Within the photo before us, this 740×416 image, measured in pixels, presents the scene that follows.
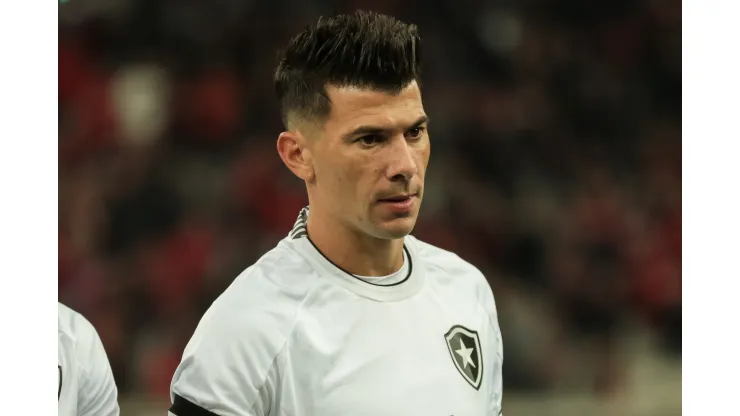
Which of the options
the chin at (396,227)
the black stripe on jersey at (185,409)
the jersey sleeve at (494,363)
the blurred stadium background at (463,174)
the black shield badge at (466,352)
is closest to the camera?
the black stripe on jersey at (185,409)

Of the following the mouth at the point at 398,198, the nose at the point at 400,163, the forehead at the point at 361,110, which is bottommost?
the mouth at the point at 398,198

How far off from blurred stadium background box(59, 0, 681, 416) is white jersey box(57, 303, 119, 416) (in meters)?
0.03

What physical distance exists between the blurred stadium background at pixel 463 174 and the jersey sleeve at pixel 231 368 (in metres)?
0.42

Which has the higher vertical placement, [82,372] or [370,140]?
[370,140]

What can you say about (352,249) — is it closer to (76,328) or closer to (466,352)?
(466,352)

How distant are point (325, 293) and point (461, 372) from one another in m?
0.28

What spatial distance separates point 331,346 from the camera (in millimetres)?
1564

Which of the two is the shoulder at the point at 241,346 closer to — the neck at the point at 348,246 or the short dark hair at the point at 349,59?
the neck at the point at 348,246

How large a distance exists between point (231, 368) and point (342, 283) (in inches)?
10.0

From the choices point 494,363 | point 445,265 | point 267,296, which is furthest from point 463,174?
point 267,296

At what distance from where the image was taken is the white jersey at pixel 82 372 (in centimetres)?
182

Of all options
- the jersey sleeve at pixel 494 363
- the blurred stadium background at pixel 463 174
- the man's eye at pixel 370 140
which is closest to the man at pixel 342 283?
the man's eye at pixel 370 140

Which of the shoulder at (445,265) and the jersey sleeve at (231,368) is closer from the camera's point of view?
the jersey sleeve at (231,368)

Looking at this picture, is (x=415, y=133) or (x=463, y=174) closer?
(x=415, y=133)
